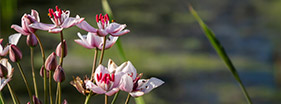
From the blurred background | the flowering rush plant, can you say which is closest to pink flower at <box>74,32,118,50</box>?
the flowering rush plant

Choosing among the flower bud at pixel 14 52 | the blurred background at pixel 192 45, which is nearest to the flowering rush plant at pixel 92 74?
the flower bud at pixel 14 52

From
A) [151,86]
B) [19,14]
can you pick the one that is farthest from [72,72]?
[151,86]

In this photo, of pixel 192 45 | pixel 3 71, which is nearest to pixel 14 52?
pixel 3 71

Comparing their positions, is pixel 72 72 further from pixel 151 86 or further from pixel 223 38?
pixel 151 86

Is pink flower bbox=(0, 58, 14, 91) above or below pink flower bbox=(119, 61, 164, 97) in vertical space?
below

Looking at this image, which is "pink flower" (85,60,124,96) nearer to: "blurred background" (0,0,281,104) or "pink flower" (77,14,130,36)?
"pink flower" (77,14,130,36)

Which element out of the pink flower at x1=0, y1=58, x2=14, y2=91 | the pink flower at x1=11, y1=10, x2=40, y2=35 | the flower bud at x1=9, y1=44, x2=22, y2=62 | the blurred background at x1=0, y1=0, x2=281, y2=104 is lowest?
the pink flower at x1=0, y1=58, x2=14, y2=91

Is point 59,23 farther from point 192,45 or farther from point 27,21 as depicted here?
point 192,45

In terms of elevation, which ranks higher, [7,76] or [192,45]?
[192,45]

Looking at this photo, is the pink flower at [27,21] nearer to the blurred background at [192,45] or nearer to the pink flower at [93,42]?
the pink flower at [93,42]
